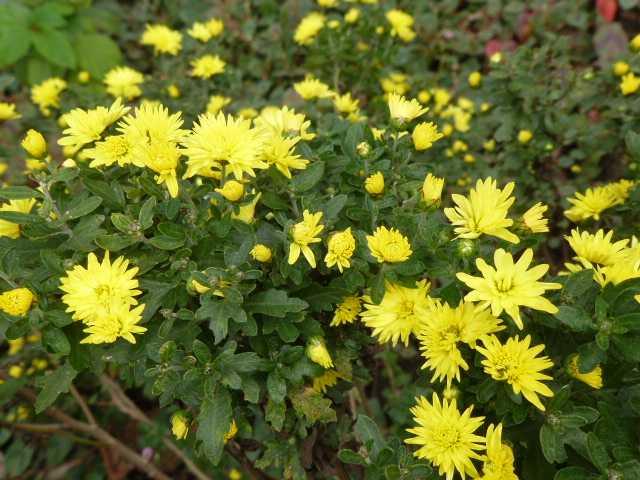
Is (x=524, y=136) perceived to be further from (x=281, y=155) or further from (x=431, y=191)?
(x=281, y=155)

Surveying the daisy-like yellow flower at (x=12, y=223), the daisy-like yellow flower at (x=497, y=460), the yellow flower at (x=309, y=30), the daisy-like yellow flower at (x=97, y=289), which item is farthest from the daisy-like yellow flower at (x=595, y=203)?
the daisy-like yellow flower at (x=12, y=223)

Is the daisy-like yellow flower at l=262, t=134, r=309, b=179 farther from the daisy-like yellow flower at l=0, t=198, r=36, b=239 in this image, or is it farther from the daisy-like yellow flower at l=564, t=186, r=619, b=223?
the daisy-like yellow flower at l=564, t=186, r=619, b=223

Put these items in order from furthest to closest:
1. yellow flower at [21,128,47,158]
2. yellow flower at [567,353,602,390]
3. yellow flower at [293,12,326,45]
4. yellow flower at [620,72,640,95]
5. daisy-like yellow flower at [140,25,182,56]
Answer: daisy-like yellow flower at [140,25,182,56], yellow flower at [293,12,326,45], yellow flower at [620,72,640,95], yellow flower at [21,128,47,158], yellow flower at [567,353,602,390]

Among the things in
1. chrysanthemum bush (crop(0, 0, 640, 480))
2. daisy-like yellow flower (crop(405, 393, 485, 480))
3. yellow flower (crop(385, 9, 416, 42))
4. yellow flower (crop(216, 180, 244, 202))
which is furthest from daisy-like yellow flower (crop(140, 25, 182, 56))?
daisy-like yellow flower (crop(405, 393, 485, 480))

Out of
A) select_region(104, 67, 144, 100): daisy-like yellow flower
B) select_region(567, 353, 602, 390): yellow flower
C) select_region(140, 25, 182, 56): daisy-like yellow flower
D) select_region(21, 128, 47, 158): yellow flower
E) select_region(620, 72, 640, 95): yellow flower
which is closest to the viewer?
select_region(567, 353, 602, 390): yellow flower

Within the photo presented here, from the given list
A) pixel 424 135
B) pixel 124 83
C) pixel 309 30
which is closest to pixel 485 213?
pixel 424 135

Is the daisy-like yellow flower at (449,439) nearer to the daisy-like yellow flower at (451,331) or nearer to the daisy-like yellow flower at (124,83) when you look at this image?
the daisy-like yellow flower at (451,331)
